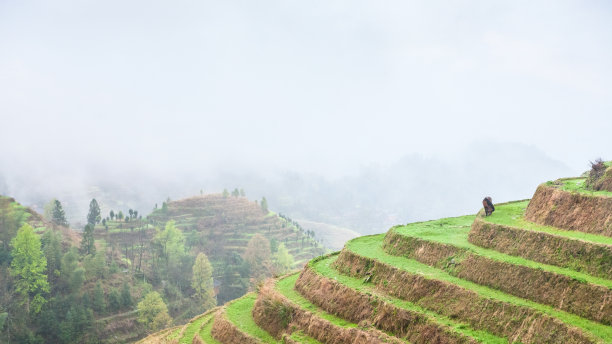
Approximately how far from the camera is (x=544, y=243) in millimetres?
21594

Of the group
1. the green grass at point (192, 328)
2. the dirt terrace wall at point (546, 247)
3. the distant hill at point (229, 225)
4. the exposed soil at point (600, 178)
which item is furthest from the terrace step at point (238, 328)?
the distant hill at point (229, 225)

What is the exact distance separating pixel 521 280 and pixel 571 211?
5959 millimetres

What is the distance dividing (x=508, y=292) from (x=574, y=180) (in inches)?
568

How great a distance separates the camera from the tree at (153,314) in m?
72.6

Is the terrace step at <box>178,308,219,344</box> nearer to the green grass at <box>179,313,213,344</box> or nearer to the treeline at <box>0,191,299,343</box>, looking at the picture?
the green grass at <box>179,313,213,344</box>

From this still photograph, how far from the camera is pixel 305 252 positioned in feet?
488

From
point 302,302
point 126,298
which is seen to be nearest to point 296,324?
point 302,302

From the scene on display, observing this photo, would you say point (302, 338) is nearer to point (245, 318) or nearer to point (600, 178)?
point (245, 318)

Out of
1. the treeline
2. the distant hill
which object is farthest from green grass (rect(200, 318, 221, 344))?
the distant hill

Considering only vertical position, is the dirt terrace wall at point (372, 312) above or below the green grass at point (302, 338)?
above

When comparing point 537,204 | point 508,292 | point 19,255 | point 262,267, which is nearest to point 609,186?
point 537,204

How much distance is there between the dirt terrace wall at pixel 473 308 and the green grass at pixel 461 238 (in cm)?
253

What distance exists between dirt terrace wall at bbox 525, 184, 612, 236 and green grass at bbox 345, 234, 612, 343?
5.93m

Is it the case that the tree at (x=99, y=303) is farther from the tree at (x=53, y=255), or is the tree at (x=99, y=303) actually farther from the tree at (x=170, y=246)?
the tree at (x=170, y=246)
